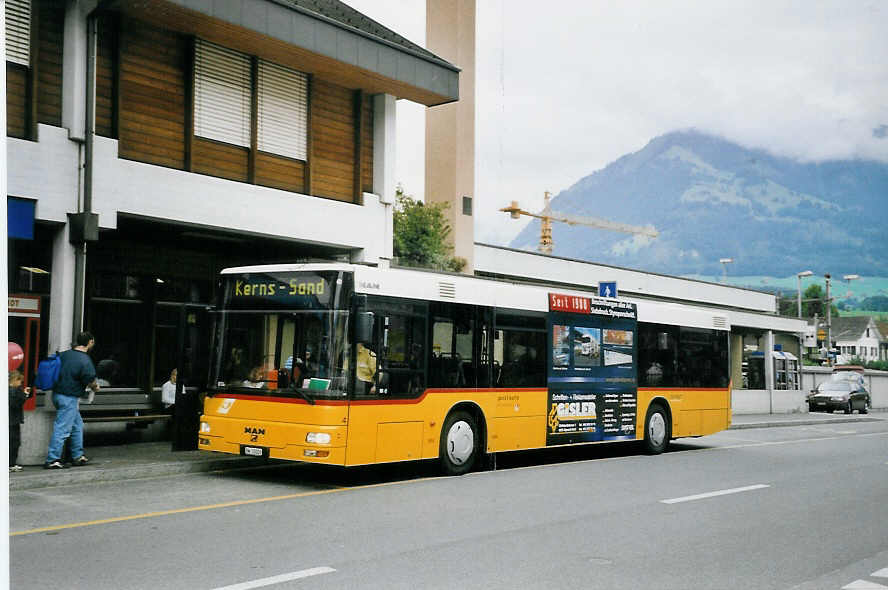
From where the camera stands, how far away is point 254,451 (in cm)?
1138

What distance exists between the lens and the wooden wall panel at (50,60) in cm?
1328

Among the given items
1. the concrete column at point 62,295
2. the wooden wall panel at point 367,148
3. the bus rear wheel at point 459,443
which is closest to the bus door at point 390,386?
the bus rear wheel at point 459,443

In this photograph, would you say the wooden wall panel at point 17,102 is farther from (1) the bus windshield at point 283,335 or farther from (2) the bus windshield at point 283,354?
(2) the bus windshield at point 283,354

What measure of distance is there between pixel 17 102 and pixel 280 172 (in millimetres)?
5009

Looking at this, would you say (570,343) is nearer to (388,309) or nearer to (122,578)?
(388,309)

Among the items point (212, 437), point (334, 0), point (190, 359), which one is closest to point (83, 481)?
point (212, 437)

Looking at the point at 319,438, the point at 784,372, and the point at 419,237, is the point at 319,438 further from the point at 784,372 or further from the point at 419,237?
the point at 784,372

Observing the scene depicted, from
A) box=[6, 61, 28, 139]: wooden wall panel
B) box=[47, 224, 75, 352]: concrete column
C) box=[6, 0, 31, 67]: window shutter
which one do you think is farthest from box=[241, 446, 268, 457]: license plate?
box=[6, 0, 31, 67]: window shutter

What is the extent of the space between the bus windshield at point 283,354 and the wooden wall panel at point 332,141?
617 cm

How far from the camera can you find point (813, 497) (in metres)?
11.4

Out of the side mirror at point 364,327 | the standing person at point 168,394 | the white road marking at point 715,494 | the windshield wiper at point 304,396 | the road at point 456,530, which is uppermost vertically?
the side mirror at point 364,327

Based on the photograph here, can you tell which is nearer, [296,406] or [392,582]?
[392,582]

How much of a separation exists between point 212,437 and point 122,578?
5.72 metres

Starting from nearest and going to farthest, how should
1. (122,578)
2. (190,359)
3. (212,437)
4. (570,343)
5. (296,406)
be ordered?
1. (122,578)
2. (296,406)
3. (212,437)
4. (190,359)
5. (570,343)
